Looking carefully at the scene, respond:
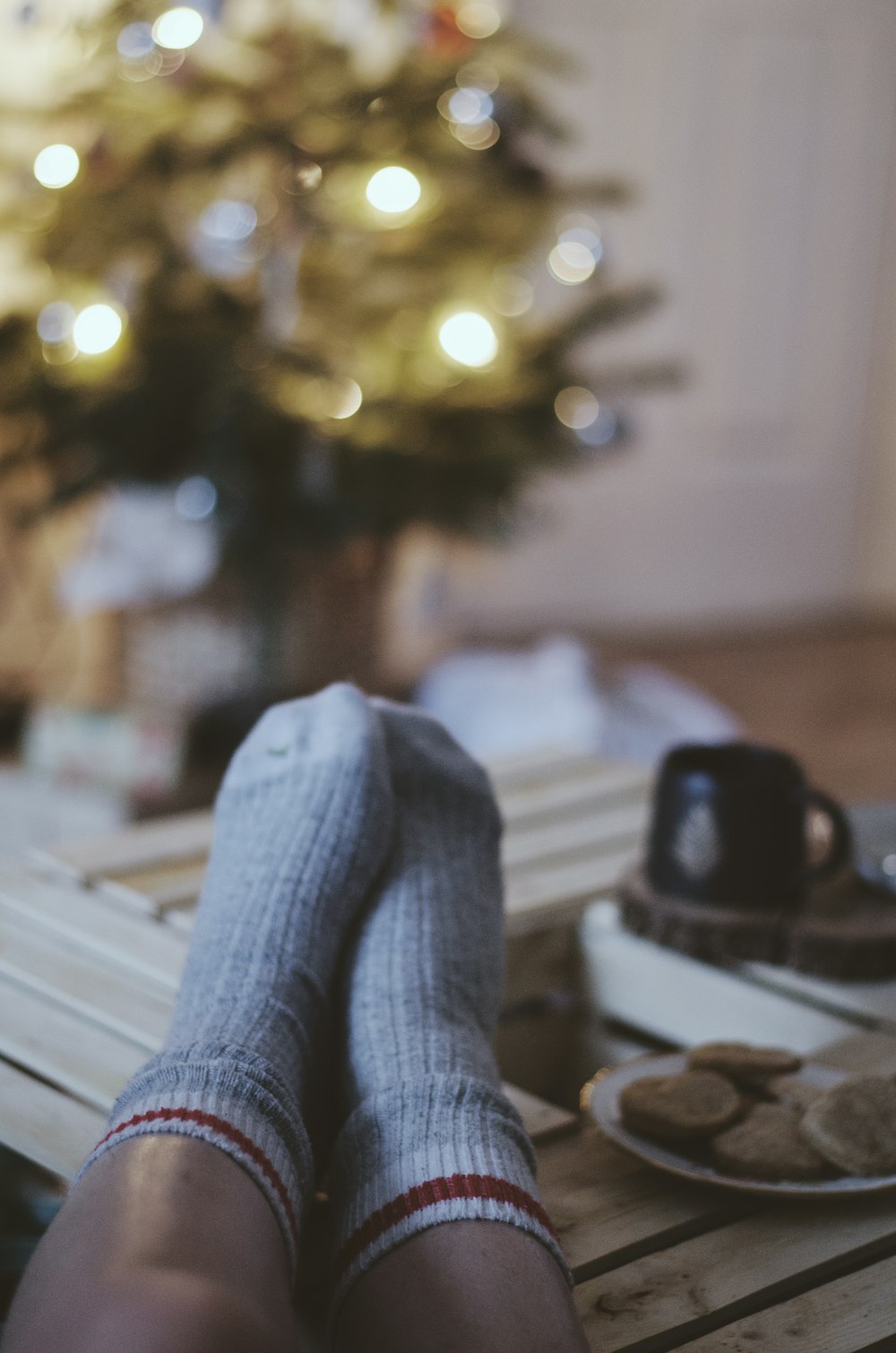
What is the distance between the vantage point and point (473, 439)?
1771 millimetres

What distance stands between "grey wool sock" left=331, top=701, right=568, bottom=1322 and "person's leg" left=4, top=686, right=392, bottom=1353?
18mm

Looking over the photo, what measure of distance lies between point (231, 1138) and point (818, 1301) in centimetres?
22

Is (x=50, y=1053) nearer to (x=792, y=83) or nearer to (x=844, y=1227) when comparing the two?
(x=844, y=1227)

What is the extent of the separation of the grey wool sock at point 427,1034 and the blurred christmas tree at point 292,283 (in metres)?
0.94

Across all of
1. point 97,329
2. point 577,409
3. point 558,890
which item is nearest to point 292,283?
point 97,329

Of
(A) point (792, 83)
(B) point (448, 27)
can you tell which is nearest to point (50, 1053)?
(B) point (448, 27)

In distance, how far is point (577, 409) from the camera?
1842mm

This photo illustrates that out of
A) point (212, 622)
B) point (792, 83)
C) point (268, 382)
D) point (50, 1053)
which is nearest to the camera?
point (50, 1053)

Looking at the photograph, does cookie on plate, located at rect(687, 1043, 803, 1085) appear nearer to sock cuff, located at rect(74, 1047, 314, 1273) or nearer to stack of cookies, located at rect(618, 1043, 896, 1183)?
stack of cookies, located at rect(618, 1043, 896, 1183)

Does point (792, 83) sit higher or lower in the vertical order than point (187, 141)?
higher

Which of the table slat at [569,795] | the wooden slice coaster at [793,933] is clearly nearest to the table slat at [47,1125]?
the wooden slice coaster at [793,933]

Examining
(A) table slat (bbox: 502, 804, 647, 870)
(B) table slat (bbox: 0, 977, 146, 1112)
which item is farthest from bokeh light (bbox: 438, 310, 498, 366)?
(B) table slat (bbox: 0, 977, 146, 1112)

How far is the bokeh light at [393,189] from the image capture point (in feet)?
5.53

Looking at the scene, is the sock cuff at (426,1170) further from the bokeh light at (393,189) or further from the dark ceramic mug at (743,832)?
the bokeh light at (393,189)
